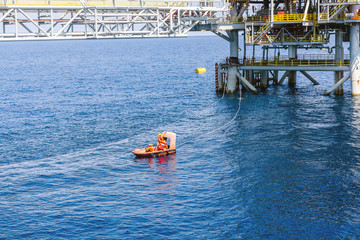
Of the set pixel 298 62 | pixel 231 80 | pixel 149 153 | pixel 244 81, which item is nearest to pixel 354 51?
pixel 298 62

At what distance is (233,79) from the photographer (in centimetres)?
8431

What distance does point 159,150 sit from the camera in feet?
171

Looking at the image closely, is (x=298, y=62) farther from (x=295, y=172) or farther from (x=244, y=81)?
(x=295, y=172)

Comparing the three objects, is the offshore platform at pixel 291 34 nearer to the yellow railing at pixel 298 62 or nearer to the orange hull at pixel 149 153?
the yellow railing at pixel 298 62

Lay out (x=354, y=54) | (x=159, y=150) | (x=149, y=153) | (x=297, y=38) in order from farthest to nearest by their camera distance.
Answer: (x=297, y=38)
(x=354, y=54)
(x=159, y=150)
(x=149, y=153)

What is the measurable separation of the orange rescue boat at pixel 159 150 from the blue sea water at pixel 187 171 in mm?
993

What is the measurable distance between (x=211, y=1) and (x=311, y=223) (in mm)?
28479

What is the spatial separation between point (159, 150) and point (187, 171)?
20.0ft

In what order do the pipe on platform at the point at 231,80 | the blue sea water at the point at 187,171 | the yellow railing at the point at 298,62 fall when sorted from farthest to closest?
the pipe on platform at the point at 231,80, the yellow railing at the point at 298,62, the blue sea water at the point at 187,171

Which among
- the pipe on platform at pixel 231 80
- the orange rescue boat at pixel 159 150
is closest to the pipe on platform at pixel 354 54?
the pipe on platform at pixel 231 80

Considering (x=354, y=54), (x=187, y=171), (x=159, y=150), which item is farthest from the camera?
(x=354, y=54)

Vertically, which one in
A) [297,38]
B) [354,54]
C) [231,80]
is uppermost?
[297,38]

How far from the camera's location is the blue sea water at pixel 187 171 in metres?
35.8

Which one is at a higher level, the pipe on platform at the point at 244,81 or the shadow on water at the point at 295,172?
the pipe on platform at the point at 244,81
